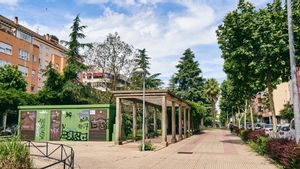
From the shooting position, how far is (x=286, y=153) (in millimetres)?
11312

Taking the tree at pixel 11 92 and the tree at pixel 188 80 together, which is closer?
the tree at pixel 11 92

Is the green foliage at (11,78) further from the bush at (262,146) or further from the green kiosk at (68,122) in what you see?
the bush at (262,146)

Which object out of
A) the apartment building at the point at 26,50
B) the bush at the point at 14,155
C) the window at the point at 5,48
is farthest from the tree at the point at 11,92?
the bush at the point at 14,155

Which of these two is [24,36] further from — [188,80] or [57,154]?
[57,154]

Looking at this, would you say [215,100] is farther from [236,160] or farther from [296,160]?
[296,160]

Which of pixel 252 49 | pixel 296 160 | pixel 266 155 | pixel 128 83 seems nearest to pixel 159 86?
pixel 128 83

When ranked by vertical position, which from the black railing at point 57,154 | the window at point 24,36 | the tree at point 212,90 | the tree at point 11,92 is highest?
the window at point 24,36

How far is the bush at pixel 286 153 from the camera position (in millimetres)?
10219

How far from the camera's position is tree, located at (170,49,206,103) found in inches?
2613

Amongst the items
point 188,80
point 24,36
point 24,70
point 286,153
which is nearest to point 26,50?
point 24,36

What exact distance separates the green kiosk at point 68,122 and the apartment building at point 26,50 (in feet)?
63.2

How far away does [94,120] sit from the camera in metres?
28.7

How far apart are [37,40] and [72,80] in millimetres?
27029

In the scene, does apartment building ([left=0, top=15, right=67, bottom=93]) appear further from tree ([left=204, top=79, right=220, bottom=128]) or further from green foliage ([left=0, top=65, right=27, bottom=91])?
tree ([left=204, top=79, right=220, bottom=128])
